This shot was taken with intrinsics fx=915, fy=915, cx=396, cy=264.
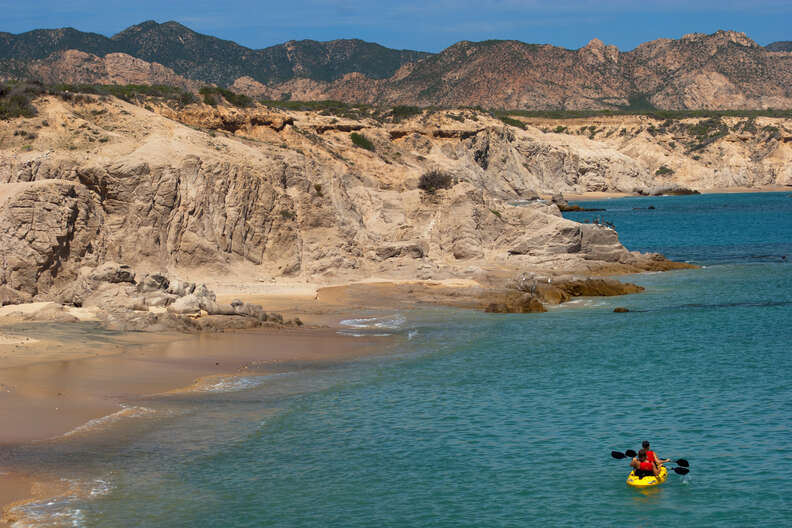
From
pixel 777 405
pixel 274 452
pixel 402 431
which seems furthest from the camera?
pixel 777 405

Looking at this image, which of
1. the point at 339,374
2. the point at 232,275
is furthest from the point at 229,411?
the point at 232,275

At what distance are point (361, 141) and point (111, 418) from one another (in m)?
45.0

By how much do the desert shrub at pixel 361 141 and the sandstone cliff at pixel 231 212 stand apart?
23.1 feet

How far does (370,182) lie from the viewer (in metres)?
47.2

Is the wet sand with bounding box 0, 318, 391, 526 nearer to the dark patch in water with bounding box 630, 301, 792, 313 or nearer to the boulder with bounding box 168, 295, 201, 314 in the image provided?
the boulder with bounding box 168, 295, 201, 314

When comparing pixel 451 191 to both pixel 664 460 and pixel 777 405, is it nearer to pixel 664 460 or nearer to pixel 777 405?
pixel 777 405

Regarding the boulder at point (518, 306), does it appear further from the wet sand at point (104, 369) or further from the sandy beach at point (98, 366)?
the wet sand at point (104, 369)

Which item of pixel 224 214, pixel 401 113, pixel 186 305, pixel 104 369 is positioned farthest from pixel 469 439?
pixel 401 113

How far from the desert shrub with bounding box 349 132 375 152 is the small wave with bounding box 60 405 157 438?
141 ft

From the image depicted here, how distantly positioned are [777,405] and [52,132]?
86.8 feet

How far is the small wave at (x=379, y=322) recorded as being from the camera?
26.7 meters

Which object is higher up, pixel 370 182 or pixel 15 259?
pixel 370 182

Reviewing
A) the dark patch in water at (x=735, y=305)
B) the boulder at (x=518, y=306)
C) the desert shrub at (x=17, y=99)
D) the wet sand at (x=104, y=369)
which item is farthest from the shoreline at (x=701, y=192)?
the wet sand at (x=104, y=369)

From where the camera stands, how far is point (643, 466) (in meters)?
13.3
